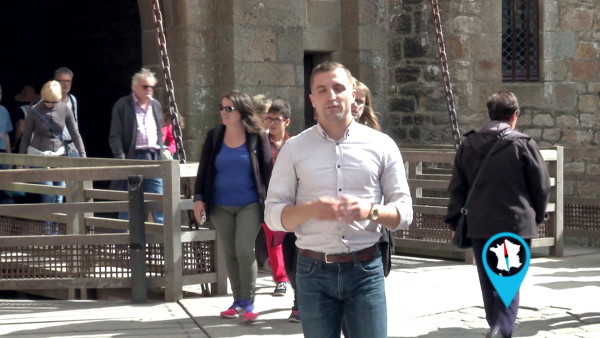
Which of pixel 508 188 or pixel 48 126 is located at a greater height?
pixel 48 126

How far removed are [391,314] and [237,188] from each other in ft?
4.75

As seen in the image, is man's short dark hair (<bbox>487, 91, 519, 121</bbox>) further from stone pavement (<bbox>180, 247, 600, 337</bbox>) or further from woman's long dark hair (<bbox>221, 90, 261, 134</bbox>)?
woman's long dark hair (<bbox>221, 90, 261, 134</bbox>)

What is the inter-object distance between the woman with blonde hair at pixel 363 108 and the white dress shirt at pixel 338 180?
2291mm

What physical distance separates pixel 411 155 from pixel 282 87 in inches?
84.4

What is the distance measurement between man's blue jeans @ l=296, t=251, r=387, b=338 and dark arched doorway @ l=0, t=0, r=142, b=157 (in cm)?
1146

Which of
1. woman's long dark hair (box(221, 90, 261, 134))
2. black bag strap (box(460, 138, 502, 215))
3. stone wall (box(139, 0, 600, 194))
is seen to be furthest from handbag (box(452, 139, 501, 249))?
stone wall (box(139, 0, 600, 194))

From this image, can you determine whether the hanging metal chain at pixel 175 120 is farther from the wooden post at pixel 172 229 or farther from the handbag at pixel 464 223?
Result: the handbag at pixel 464 223

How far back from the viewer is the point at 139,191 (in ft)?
29.6

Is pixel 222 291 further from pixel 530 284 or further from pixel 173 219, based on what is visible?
pixel 530 284

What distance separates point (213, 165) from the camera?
841 centimetres

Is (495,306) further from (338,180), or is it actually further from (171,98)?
(171,98)

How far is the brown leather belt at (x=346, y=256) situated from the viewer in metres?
5.15

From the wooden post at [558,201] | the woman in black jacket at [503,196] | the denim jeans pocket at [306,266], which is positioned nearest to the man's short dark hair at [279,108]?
the woman in black jacket at [503,196]

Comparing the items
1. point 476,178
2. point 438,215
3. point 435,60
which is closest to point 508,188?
point 476,178
